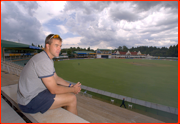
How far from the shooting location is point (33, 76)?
4.20ft

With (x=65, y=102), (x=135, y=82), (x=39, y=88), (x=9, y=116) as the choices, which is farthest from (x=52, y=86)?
(x=135, y=82)

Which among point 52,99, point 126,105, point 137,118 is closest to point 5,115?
point 52,99

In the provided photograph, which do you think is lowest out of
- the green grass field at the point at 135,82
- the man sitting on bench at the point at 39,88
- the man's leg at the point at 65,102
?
the green grass field at the point at 135,82

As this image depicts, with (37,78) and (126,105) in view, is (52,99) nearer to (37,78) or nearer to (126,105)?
(37,78)

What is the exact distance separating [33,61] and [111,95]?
28.3ft

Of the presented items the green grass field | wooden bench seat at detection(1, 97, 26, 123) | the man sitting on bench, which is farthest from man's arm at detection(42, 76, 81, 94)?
the green grass field

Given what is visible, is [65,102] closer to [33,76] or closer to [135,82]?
[33,76]

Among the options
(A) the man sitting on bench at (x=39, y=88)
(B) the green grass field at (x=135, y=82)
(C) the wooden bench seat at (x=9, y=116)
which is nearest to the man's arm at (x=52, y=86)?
(A) the man sitting on bench at (x=39, y=88)

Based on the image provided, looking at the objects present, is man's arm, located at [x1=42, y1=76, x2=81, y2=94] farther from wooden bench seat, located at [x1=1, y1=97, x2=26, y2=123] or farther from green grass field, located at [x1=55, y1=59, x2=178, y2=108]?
green grass field, located at [x1=55, y1=59, x2=178, y2=108]

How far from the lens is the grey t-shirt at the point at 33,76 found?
1.26 meters

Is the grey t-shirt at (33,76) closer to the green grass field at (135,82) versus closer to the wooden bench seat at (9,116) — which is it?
the wooden bench seat at (9,116)

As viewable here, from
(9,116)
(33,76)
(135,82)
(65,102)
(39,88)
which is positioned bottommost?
(135,82)

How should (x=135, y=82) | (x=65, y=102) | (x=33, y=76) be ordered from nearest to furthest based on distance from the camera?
(x=33, y=76) → (x=65, y=102) → (x=135, y=82)

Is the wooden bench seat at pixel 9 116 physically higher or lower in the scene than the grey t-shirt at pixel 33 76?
lower
